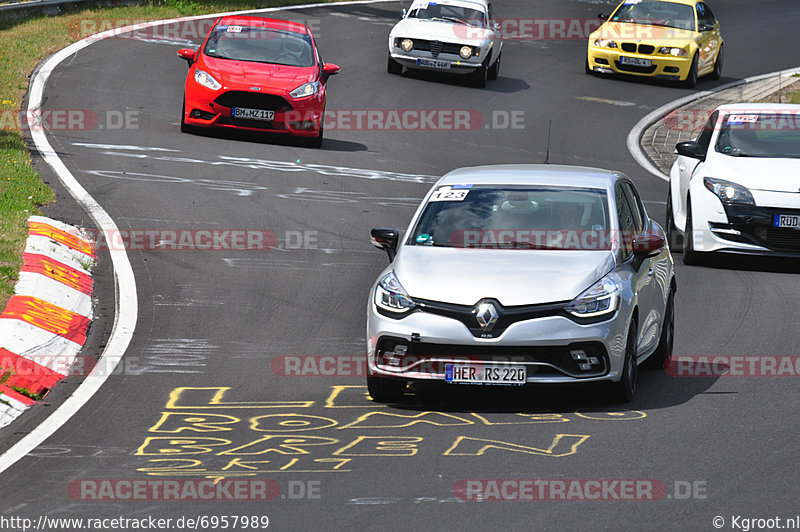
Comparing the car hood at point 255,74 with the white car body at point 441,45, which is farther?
the white car body at point 441,45

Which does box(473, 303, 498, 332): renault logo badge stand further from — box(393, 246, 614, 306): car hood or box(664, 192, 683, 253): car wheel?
box(664, 192, 683, 253): car wheel

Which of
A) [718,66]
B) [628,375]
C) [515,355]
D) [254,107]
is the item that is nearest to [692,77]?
[718,66]

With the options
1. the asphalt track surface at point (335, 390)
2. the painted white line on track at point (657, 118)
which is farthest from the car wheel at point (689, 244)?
the painted white line on track at point (657, 118)

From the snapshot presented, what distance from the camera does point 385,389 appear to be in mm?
9602

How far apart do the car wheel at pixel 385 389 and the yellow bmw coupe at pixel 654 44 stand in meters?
21.2

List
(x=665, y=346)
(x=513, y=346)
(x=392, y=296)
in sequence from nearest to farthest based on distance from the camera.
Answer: (x=513, y=346)
(x=392, y=296)
(x=665, y=346)

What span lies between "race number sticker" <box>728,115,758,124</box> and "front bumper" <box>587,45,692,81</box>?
43.4ft

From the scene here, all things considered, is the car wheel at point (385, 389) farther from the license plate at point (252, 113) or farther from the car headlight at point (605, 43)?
the car headlight at point (605, 43)

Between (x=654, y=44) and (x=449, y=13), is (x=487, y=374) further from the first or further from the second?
(x=654, y=44)

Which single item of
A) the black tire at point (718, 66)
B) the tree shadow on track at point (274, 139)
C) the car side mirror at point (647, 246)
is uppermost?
the car side mirror at point (647, 246)

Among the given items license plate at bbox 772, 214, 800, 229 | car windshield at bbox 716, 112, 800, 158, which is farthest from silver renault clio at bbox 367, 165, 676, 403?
car windshield at bbox 716, 112, 800, 158

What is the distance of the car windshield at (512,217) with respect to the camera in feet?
33.2

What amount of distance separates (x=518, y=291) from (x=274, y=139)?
1292 cm

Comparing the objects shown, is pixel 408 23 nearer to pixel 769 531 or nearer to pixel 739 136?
pixel 739 136
